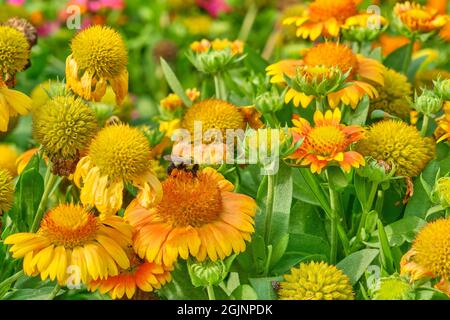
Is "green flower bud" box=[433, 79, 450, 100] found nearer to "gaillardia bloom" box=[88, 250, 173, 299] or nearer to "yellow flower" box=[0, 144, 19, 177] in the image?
"gaillardia bloom" box=[88, 250, 173, 299]

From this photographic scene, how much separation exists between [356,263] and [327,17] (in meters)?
0.61

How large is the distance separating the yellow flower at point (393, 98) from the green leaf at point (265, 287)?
52 cm

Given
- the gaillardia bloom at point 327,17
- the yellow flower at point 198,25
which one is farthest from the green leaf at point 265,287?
the yellow flower at point 198,25

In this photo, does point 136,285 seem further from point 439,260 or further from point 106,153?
point 439,260

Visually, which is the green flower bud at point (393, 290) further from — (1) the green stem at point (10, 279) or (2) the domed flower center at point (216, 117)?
(1) the green stem at point (10, 279)

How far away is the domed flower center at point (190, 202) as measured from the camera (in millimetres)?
1259

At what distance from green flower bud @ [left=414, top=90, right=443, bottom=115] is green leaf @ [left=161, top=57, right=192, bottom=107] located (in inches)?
19.5

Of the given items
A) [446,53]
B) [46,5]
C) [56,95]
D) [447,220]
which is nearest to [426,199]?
[447,220]

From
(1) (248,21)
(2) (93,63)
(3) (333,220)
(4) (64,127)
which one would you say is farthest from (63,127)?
(1) (248,21)

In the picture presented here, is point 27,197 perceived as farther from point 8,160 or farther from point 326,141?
point 326,141

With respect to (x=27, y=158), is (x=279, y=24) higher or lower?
higher
